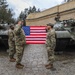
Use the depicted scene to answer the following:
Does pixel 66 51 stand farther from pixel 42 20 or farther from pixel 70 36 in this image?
pixel 42 20

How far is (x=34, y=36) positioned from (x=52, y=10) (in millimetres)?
16097

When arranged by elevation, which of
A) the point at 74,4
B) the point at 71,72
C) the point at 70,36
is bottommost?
the point at 71,72

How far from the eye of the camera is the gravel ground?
9414 millimetres

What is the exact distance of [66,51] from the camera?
13969 mm

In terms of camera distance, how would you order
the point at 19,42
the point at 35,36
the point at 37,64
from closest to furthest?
the point at 19,42, the point at 37,64, the point at 35,36

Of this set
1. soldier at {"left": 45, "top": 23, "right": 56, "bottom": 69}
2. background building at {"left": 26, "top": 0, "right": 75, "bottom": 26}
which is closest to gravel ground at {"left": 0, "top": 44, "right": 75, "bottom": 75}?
soldier at {"left": 45, "top": 23, "right": 56, "bottom": 69}

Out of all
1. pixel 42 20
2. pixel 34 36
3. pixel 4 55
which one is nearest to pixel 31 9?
pixel 42 20

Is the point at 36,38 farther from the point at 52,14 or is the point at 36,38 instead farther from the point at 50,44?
the point at 52,14

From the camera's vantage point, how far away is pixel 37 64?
10.6 m

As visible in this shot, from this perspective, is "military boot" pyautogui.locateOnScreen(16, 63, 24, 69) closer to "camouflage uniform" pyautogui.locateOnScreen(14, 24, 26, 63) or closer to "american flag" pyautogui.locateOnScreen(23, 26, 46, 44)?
"camouflage uniform" pyautogui.locateOnScreen(14, 24, 26, 63)

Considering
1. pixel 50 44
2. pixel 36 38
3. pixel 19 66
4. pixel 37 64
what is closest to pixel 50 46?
pixel 50 44

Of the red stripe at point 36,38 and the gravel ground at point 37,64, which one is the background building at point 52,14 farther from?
the gravel ground at point 37,64

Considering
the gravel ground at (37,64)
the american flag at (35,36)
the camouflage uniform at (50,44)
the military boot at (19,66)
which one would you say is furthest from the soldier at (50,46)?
the american flag at (35,36)

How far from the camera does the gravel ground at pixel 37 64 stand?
30.9 ft
